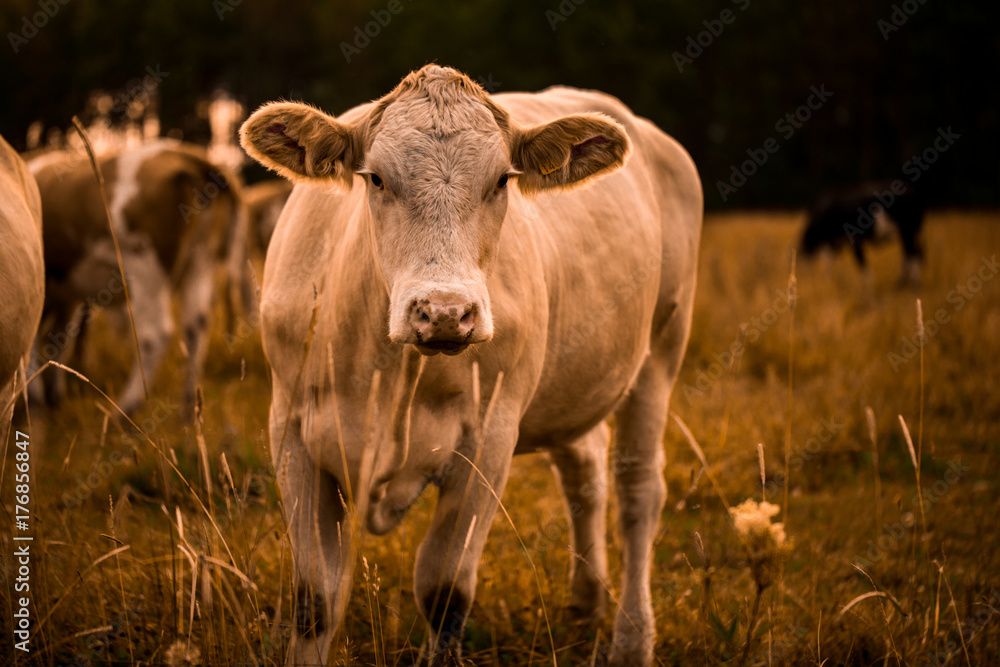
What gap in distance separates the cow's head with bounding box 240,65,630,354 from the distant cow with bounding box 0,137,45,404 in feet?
2.59

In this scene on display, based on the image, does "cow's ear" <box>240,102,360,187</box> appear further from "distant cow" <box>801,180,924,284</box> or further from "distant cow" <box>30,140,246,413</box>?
"distant cow" <box>801,180,924,284</box>

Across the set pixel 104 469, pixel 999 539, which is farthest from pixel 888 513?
pixel 104 469

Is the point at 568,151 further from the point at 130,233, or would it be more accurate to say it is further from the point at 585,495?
the point at 130,233

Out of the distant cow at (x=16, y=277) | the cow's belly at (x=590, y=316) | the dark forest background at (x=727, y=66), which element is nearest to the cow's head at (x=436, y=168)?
the cow's belly at (x=590, y=316)

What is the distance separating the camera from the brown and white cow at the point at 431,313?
1933mm

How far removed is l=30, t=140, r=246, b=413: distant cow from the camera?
212 inches

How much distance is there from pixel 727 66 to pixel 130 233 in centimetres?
2829

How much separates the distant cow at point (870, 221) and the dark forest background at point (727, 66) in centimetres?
1258

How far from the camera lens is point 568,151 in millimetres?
2293

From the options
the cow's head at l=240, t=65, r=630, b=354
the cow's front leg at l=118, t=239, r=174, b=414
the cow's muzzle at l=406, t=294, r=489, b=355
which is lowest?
the cow's front leg at l=118, t=239, r=174, b=414

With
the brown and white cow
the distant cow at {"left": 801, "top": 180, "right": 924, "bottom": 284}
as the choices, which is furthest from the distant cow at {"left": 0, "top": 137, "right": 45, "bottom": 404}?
the distant cow at {"left": 801, "top": 180, "right": 924, "bottom": 284}

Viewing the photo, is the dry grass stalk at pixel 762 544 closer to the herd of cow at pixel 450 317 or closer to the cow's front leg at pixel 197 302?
the herd of cow at pixel 450 317

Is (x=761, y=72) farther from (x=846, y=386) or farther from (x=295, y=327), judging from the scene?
(x=295, y=327)

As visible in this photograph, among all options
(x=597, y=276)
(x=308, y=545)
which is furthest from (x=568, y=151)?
(x=308, y=545)
